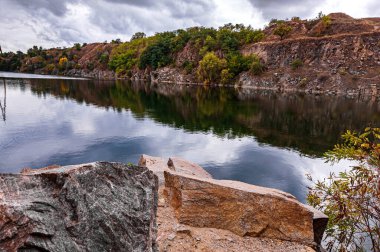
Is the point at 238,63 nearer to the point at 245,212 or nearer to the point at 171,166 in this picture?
the point at 171,166

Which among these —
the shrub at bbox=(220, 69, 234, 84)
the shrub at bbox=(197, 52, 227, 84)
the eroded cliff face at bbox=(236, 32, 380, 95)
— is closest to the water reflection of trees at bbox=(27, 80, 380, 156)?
the eroded cliff face at bbox=(236, 32, 380, 95)

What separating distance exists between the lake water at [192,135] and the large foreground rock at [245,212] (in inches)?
482

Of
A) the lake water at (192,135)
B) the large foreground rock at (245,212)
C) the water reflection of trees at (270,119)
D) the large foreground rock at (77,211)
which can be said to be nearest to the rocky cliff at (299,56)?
the water reflection of trees at (270,119)

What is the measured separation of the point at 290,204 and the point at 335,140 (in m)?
34.9

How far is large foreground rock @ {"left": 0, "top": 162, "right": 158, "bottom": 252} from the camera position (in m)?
5.98

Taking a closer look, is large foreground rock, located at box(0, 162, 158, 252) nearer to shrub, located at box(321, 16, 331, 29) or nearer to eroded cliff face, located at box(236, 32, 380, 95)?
eroded cliff face, located at box(236, 32, 380, 95)

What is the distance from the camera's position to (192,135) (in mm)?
44812

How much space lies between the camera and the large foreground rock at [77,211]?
5984 mm

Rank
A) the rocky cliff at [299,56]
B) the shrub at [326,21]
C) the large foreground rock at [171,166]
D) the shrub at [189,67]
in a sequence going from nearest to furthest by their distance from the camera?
the large foreground rock at [171,166], the rocky cliff at [299,56], the shrub at [326,21], the shrub at [189,67]

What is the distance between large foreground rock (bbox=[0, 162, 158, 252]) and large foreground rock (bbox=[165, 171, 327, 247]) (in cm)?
620

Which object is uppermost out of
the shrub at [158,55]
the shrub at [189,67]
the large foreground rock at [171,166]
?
the shrub at [158,55]

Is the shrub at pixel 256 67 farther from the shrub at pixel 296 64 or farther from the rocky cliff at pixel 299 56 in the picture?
the shrub at pixel 296 64

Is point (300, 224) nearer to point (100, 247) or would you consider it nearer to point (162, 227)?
point (162, 227)

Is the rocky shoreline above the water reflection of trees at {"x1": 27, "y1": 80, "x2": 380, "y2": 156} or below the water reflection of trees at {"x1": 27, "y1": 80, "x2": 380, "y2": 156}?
above
